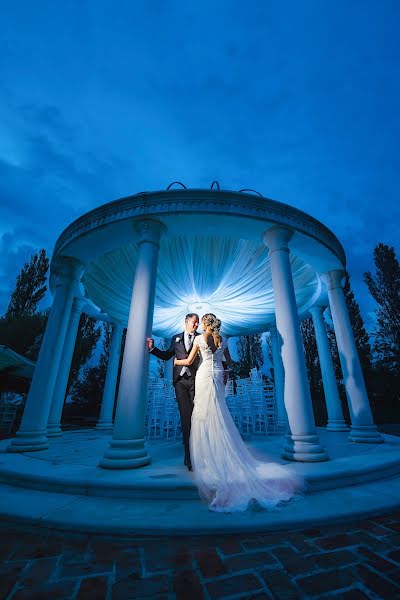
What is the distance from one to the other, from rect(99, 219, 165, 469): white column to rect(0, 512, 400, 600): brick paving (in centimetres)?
165

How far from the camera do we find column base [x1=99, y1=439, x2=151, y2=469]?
380 cm

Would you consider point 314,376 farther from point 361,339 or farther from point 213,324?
point 213,324

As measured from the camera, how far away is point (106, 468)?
12.5 feet

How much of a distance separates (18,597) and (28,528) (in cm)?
115

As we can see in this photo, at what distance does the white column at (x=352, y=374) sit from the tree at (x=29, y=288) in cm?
2372

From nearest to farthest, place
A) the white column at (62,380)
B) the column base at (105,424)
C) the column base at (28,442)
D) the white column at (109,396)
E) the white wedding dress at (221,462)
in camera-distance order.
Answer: the white wedding dress at (221,462), the column base at (28,442), the white column at (62,380), the column base at (105,424), the white column at (109,396)

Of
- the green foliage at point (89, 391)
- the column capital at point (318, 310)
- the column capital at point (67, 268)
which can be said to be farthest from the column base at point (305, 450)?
the green foliage at point (89, 391)

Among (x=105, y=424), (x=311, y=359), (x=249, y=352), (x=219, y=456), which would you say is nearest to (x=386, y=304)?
(x=311, y=359)

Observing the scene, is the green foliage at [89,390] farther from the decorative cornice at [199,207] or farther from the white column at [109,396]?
the decorative cornice at [199,207]

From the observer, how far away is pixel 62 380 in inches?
331

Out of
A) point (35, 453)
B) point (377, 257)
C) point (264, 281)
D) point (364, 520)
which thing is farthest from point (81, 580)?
point (377, 257)

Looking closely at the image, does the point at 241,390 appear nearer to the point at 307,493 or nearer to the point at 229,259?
the point at 229,259

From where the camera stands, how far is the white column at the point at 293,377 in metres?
4.30

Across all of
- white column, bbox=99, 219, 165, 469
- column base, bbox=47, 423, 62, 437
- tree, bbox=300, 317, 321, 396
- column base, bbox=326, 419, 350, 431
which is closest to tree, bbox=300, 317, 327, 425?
Answer: tree, bbox=300, 317, 321, 396
